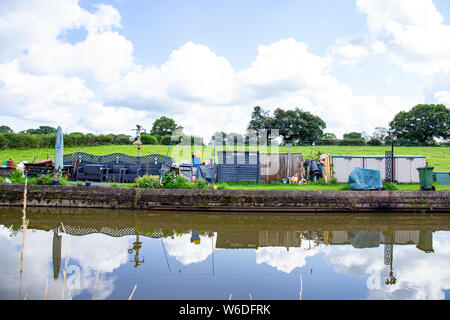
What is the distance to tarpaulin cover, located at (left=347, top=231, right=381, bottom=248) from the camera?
294 inches

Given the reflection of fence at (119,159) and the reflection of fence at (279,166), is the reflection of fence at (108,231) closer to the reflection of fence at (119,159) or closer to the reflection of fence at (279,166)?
the reflection of fence at (119,159)

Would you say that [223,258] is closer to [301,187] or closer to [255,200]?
[255,200]

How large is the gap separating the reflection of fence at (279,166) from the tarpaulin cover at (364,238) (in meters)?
7.94

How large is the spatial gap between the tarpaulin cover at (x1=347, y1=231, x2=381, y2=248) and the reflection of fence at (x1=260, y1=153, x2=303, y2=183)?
794 centimetres

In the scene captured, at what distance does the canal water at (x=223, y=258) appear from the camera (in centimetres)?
464

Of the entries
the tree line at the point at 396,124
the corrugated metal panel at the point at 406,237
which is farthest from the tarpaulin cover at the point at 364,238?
the tree line at the point at 396,124

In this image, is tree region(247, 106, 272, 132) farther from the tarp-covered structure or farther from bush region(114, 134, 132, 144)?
the tarp-covered structure

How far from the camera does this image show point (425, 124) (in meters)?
50.3

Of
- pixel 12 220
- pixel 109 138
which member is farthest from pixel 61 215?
pixel 109 138

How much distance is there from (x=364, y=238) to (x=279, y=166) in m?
8.79

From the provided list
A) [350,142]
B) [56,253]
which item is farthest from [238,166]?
[350,142]

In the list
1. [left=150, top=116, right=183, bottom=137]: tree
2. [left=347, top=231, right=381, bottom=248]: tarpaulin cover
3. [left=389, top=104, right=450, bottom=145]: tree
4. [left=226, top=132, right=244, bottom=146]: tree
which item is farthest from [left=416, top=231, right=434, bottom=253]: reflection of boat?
[left=150, top=116, right=183, bottom=137]: tree

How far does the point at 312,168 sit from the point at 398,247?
367 inches

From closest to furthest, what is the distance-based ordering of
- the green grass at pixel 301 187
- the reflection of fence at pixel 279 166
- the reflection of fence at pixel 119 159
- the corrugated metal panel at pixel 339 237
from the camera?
the corrugated metal panel at pixel 339 237 < the green grass at pixel 301 187 < the reflection of fence at pixel 279 166 < the reflection of fence at pixel 119 159
